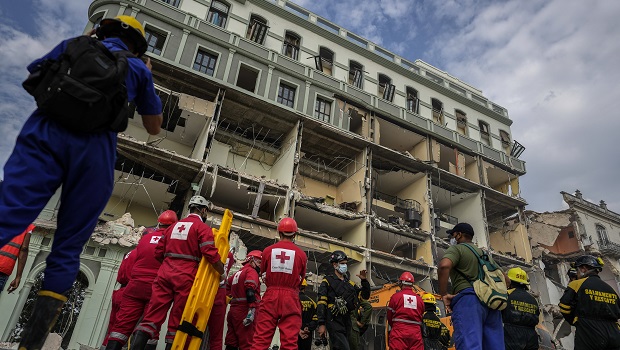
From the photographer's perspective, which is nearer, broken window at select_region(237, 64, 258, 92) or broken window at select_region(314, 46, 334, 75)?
broken window at select_region(237, 64, 258, 92)

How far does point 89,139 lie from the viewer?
2180mm

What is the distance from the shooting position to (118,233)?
11.4 m

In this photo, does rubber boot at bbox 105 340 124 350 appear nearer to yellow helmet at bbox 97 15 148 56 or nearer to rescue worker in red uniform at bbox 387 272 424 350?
yellow helmet at bbox 97 15 148 56

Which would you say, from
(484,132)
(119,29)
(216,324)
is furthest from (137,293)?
(484,132)

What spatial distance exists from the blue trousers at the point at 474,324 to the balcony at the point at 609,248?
3499cm

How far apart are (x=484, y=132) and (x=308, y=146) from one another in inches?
555

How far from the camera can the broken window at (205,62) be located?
1722cm

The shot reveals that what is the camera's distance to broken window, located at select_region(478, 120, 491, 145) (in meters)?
26.1

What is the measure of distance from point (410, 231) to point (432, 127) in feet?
24.6

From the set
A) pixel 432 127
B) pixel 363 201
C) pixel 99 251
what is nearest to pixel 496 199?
pixel 432 127

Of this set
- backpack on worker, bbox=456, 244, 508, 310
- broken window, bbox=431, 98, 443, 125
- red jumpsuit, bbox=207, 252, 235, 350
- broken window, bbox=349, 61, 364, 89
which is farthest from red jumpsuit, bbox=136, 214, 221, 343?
broken window, bbox=431, 98, 443, 125

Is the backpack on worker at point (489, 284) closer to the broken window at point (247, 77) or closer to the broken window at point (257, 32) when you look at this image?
the broken window at point (247, 77)

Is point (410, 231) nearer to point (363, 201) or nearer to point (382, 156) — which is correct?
point (363, 201)

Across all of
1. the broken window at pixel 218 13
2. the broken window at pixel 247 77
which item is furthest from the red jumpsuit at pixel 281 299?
the broken window at pixel 218 13
